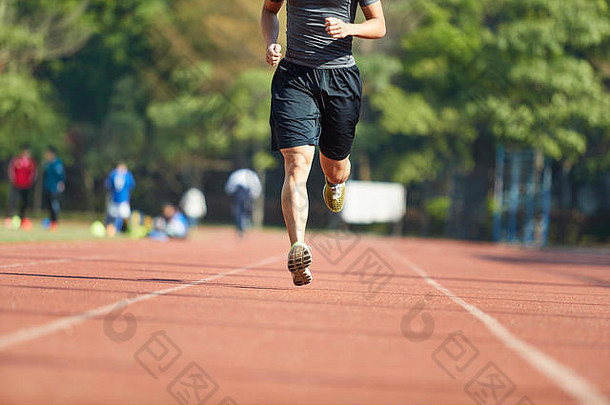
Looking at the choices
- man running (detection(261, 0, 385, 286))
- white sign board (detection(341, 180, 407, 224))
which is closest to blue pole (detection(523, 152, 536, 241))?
white sign board (detection(341, 180, 407, 224))

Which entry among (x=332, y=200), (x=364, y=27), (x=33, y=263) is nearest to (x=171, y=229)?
(x=33, y=263)

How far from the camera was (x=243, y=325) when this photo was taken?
4258 mm

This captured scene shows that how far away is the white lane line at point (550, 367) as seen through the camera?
2957 millimetres

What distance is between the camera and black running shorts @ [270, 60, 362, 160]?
20.0 feet

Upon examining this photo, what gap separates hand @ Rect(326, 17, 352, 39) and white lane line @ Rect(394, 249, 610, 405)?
2.17 metres

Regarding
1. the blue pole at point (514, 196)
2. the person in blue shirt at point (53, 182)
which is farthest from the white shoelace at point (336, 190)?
the blue pole at point (514, 196)

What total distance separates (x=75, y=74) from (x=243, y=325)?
1610 inches

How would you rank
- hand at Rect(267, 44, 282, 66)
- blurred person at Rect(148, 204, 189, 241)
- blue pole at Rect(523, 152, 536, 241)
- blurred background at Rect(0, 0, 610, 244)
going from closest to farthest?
hand at Rect(267, 44, 282, 66), blurred person at Rect(148, 204, 189, 241), blue pole at Rect(523, 152, 536, 241), blurred background at Rect(0, 0, 610, 244)

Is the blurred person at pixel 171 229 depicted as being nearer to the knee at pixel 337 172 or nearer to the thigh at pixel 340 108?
the knee at pixel 337 172

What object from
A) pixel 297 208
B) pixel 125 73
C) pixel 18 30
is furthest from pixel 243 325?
pixel 125 73

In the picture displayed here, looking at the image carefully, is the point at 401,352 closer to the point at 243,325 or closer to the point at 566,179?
the point at 243,325

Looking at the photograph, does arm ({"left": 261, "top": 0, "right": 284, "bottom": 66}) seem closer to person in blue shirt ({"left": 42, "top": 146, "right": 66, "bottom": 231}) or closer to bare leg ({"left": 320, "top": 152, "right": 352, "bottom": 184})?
bare leg ({"left": 320, "top": 152, "right": 352, "bottom": 184})

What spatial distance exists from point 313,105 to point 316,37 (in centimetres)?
52

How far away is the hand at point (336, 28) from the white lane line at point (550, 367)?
2169 mm
